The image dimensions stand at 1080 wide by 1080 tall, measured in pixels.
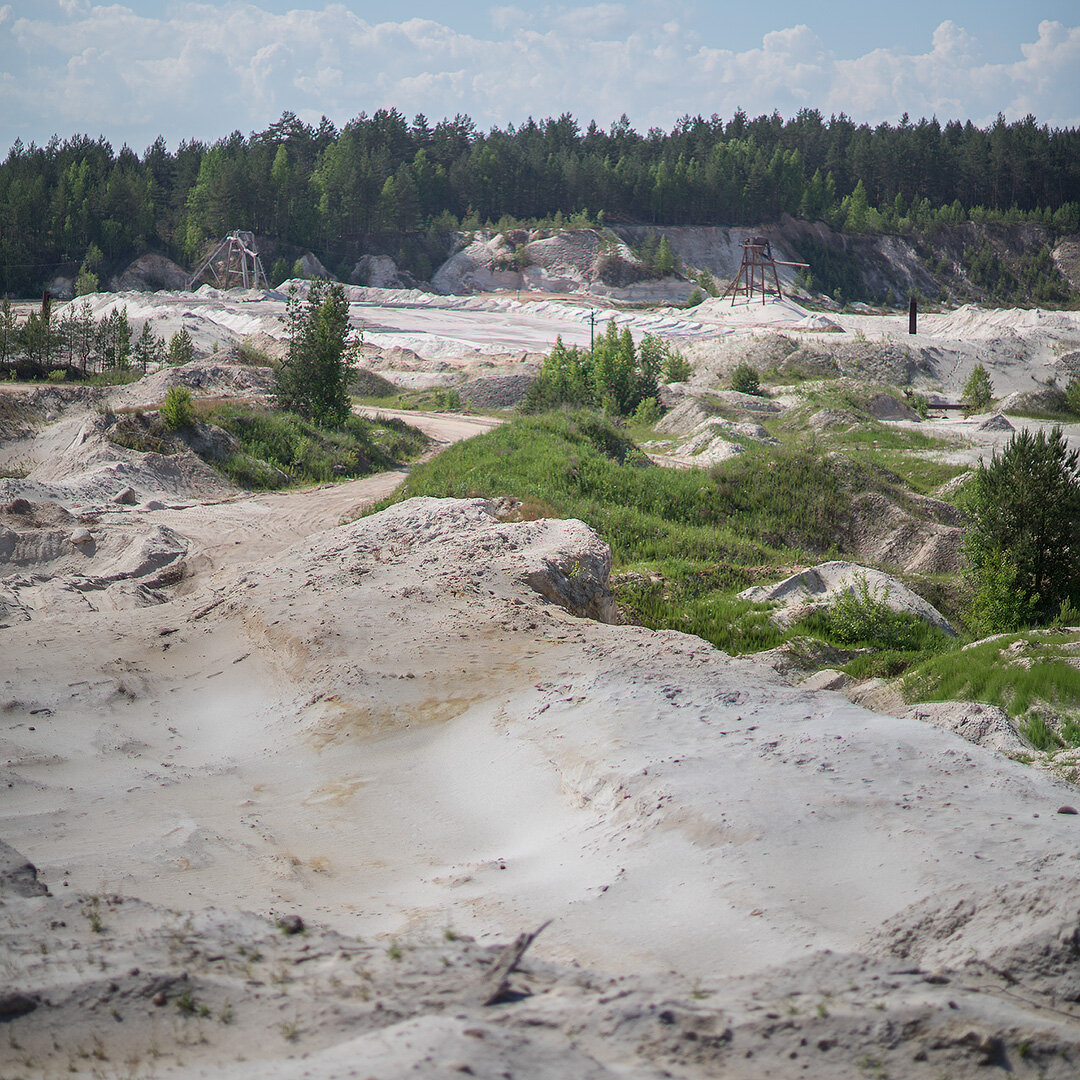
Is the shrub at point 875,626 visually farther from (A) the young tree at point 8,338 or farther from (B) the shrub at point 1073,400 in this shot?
(B) the shrub at point 1073,400

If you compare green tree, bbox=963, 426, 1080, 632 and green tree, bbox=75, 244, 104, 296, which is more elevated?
green tree, bbox=75, 244, 104, 296

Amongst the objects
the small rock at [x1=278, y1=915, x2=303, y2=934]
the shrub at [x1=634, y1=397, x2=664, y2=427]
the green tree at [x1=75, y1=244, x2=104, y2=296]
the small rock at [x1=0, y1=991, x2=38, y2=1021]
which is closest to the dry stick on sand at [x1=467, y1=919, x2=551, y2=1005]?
the small rock at [x1=278, y1=915, x2=303, y2=934]

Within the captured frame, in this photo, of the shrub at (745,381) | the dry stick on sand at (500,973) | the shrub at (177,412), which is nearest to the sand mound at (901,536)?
the dry stick on sand at (500,973)

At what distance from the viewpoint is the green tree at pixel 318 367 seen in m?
26.5

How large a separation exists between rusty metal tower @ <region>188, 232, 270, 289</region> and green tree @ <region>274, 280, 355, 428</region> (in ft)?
140

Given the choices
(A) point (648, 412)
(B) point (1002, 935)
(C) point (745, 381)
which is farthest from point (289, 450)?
(B) point (1002, 935)

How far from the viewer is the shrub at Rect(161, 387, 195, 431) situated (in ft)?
73.3

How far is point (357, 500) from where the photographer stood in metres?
19.9

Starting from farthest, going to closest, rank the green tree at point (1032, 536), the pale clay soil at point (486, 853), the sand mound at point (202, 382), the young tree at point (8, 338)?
the young tree at point (8, 338)
the sand mound at point (202, 382)
the green tree at point (1032, 536)
the pale clay soil at point (486, 853)

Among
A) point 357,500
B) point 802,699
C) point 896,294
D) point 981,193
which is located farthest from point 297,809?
point 981,193

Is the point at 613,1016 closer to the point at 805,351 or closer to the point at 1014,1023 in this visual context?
the point at 1014,1023

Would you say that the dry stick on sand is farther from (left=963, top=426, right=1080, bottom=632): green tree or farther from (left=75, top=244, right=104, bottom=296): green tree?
(left=75, top=244, right=104, bottom=296): green tree

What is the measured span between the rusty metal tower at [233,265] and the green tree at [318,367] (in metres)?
42.7

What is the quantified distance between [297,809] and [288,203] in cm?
8336
